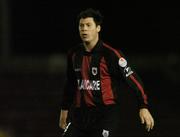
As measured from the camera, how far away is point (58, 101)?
14.6 meters

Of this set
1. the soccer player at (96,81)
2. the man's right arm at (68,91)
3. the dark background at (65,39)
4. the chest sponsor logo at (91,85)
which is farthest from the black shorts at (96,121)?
the dark background at (65,39)

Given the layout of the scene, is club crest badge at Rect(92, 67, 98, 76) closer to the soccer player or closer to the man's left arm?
the soccer player

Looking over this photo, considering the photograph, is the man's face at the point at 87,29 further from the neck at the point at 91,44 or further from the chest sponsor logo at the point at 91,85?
the chest sponsor logo at the point at 91,85

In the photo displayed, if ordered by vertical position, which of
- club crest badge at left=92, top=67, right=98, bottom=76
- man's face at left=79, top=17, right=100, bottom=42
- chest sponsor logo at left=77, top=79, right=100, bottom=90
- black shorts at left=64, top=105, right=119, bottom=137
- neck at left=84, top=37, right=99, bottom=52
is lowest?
black shorts at left=64, top=105, right=119, bottom=137

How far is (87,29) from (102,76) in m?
0.46

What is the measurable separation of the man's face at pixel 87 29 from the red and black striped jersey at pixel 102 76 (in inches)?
5.6

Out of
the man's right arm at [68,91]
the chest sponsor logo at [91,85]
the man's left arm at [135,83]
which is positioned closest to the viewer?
the man's left arm at [135,83]

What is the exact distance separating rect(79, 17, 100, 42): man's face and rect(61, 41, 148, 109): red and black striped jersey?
14cm

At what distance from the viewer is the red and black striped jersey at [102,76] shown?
6.55 m

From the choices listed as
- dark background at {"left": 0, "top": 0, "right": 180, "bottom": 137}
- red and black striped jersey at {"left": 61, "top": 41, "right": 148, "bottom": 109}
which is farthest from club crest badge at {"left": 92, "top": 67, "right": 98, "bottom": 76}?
dark background at {"left": 0, "top": 0, "right": 180, "bottom": 137}

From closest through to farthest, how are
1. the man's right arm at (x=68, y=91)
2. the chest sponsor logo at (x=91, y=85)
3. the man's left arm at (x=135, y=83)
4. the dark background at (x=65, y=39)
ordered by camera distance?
the man's left arm at (x=135, y=83) → the chest sponsor logo at (x=91, y=85) → the man's right arm at (x=68, y=91) → the dark background at (x=65, y=39)

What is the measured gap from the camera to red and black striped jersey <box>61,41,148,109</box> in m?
6.55

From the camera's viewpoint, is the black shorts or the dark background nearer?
the black shorts

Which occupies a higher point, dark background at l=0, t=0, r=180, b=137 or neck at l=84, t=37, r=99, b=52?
neck at l=84, t=37, r=99, b=52
